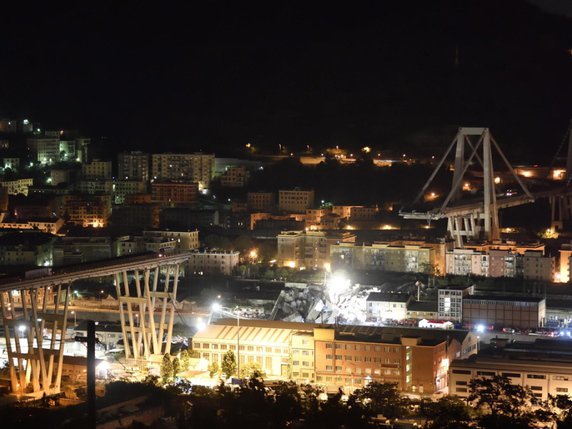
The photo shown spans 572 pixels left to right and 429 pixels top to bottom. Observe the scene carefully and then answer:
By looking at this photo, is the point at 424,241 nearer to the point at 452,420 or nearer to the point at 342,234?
the point at 342,234

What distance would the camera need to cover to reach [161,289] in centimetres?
1897

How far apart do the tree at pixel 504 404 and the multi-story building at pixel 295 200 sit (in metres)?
13.9

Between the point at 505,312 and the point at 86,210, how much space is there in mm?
10103

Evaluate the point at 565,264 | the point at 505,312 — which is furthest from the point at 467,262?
the point at 505,312

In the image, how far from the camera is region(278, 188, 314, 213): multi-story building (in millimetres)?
25078

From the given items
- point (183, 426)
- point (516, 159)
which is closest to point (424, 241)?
point (516, 159)

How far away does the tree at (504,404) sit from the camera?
31.5 ft

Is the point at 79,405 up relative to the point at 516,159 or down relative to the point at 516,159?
down

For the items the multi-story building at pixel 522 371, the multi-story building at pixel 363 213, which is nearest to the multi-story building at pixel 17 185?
the multi-story building at pixel 363 213

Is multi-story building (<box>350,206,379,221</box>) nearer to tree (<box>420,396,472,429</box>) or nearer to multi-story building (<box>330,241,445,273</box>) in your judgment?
multi-story building (<box>330,241,445,273</box>)

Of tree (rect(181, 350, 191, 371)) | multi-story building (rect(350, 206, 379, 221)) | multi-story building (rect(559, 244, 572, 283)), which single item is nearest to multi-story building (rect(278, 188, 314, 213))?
multi-story building (rect(350, 206, 379, 221))

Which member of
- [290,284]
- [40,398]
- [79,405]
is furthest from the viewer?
[290,284]

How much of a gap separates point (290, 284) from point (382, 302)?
208cm

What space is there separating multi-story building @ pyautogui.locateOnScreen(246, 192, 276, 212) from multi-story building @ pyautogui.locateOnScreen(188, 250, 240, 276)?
4.48 meters
